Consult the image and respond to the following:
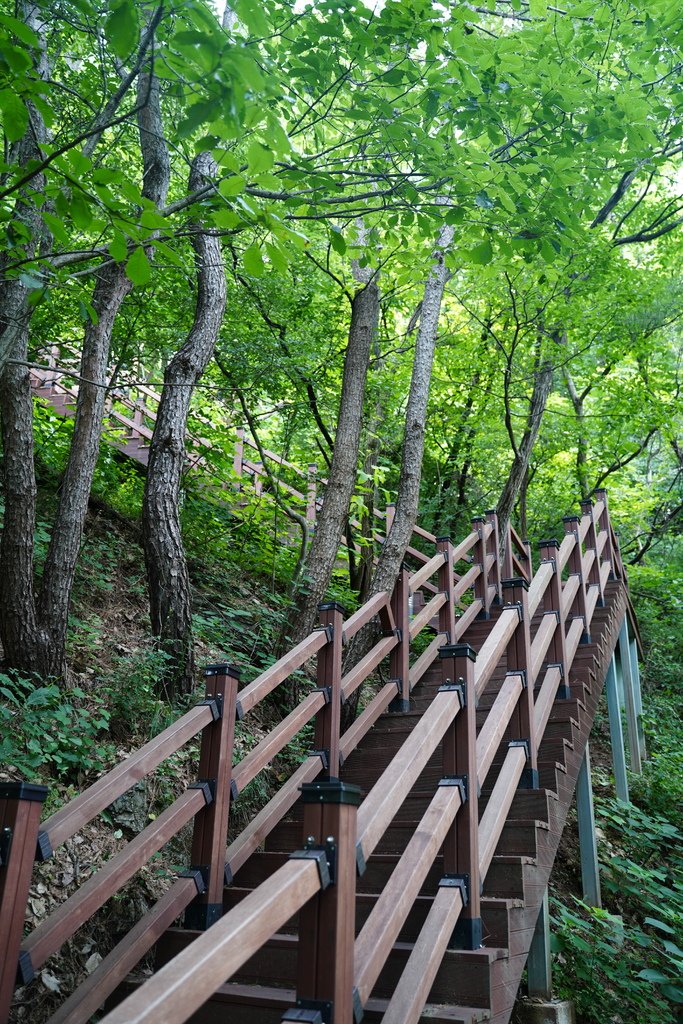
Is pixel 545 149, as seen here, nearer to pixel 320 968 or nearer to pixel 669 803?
pixel 320 968

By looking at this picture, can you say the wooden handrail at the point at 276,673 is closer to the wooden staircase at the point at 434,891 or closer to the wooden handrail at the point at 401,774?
the wooden staircase at the point at 434,891

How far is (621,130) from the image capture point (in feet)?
14.4

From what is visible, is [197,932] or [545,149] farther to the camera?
[545,149]

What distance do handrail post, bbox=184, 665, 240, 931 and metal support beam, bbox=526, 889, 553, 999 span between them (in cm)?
228

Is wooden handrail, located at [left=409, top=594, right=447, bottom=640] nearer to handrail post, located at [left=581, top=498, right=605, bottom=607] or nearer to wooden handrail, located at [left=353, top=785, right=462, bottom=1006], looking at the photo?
handrail post, located at [left=581, top=498, right=605, bottom=607]

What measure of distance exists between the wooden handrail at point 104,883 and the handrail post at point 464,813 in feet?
3.67

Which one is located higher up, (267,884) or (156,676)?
(156,676)

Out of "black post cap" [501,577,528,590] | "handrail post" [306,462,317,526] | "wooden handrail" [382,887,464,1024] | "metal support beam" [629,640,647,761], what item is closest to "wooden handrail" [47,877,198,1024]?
"wooden handrail" [382,887,464,1024]

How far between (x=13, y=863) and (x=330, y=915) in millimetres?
1071

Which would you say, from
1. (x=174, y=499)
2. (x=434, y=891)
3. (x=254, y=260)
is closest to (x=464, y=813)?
(x=434, y=891)

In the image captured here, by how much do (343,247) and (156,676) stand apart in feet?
10.5

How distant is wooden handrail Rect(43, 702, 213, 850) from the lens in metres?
2.68

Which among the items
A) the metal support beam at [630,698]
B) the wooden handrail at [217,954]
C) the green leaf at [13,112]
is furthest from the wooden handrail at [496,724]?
the metal support beam at [630,698]

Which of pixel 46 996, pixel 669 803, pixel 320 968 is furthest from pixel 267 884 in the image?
pixel 669 803
